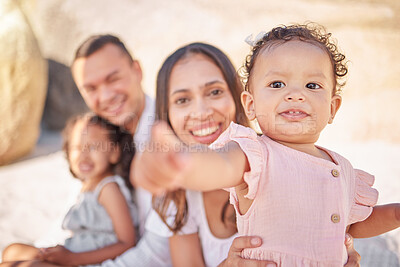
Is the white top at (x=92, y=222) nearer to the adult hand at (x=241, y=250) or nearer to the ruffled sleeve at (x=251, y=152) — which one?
the adult hand at (x=241, y=250)

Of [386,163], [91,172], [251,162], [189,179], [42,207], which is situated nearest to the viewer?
[189,179]

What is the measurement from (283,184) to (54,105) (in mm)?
6888

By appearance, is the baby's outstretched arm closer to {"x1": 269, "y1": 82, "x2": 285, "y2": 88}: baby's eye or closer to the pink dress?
the pink dress

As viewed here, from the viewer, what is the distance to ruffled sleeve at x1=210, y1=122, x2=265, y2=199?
969mm

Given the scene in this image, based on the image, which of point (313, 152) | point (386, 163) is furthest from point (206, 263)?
point (386, 163)

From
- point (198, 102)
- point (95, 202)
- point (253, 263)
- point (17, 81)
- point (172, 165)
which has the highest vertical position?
point (17, 81)

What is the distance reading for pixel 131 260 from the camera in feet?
6.24

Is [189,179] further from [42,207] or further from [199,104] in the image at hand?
[42,207]

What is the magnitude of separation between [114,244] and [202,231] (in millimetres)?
630

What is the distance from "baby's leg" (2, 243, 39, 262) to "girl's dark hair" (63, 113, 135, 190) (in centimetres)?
62

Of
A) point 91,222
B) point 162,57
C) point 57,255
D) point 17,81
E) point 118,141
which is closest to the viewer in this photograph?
point 57,255

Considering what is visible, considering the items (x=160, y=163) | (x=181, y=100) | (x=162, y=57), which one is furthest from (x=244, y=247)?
(x=162, y=57)

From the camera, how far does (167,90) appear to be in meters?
1.71

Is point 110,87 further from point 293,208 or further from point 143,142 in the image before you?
point 293,208
